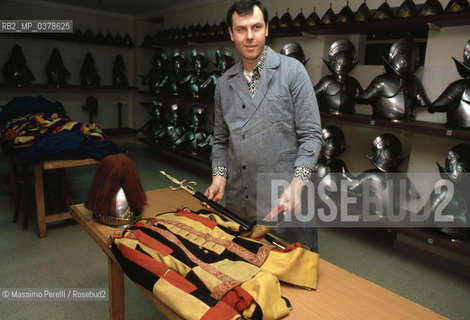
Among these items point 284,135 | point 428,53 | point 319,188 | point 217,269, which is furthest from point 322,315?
point 428,53

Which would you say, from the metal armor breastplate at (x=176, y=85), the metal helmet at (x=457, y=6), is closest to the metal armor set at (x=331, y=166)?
the metal helmet at (x=457, y=6)

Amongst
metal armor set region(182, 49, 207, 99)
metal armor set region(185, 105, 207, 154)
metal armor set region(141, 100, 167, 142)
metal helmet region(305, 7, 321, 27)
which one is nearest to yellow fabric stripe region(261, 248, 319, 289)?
metal helmet region(305, 7, 321, 27)

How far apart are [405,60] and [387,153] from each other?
34.7 inches

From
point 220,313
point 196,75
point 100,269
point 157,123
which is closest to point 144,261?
point 220,313

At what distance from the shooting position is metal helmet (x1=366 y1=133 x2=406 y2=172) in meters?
3.23

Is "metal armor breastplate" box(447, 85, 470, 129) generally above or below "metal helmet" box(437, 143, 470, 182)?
above

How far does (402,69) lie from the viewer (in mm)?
3025

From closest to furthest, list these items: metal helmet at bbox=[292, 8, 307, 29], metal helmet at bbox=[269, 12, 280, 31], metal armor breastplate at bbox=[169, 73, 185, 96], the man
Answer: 1. the man
2. metal helmet at bbox=[292, 8, 307, 29]
3. metal helmet at bbox=[269, 12, 280, 31]
4. metal armor breastplate at bbox=[169, 73, 185, 96]

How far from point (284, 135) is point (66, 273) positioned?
2.16 m

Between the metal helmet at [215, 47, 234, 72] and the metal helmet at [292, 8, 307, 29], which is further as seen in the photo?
the metal helmet at [215, 47, 234, 72]

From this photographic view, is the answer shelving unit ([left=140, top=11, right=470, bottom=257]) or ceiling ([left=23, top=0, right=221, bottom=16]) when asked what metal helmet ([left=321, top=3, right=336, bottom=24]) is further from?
ceiling ([left=23, top=0, right=221, bottom=16])

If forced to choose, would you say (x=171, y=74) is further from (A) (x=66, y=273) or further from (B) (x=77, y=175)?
(A) (x=66, y=273)

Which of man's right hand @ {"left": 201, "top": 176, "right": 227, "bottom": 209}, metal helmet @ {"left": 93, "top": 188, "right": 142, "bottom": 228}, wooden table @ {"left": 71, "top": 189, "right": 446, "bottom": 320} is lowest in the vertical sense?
wooden table @ {"left": 71, "top": 189, "right": 446, "bottom": 320}

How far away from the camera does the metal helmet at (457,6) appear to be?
2588 millimetres
